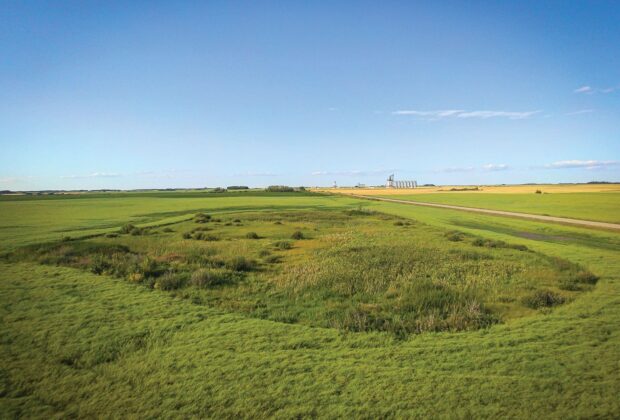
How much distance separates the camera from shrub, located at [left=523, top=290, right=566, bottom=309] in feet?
42.8

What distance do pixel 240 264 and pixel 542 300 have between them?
13.6 meters

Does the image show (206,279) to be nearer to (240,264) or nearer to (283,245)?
(240,264)

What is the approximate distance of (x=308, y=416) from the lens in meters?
6.57

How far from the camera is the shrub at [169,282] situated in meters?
15.6

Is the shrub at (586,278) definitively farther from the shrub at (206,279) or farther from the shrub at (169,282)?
the shrub at (169,282)

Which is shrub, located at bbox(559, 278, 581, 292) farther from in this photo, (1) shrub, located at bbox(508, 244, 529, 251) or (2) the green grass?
(2) the green grass

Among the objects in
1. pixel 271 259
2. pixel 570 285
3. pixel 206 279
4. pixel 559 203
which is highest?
pixel 559 203

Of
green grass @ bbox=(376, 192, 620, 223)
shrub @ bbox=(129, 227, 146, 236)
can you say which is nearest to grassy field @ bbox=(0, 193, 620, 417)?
shrub @ bbox=(129, 227, 146, 236)

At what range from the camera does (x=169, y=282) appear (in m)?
15.9

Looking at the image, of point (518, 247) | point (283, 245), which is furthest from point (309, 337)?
point (518, 247)

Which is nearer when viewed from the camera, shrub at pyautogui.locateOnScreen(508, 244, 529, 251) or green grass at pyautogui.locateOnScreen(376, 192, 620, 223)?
shrub at pyautogui.locateOnScreen(508, 244, 529, 251)

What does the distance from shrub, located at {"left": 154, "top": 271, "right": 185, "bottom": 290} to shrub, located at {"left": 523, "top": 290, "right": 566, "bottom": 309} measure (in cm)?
1377

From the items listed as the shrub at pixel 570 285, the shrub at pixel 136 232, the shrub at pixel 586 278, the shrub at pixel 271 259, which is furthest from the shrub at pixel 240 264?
the shrub at pixel 136 232

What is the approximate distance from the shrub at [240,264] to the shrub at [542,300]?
12613 millimetres
